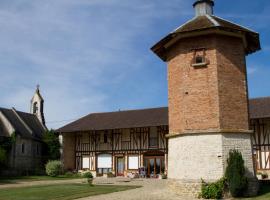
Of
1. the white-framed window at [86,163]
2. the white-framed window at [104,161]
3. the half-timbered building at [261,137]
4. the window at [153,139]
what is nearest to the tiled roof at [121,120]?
the window at [153,139]

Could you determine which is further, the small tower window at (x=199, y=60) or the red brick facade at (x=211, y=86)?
the small tower window at (x=199, y=60)

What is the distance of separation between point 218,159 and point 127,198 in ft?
12.2

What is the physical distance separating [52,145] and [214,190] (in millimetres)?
23843

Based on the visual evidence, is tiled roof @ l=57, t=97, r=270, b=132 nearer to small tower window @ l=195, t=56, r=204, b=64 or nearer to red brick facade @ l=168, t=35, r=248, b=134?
red brick facade @ l=168, t=35, r=248, b=134

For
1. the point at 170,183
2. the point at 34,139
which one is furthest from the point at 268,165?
the point at 34,139

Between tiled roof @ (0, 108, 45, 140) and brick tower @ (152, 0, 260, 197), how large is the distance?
71.5 ft

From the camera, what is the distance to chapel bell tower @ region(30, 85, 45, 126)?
39.9 meters

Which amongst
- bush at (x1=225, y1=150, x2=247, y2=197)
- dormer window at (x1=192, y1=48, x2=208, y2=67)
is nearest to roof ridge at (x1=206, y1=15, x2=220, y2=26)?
dormer window at (x1=192, y1=48, x2=208, y2=67)

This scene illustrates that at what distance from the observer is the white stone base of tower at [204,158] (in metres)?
13.7

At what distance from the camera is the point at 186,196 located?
13859mm

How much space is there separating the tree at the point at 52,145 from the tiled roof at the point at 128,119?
1356 millimetres

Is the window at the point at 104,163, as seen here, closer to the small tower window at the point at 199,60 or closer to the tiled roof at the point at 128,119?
the tiled roof at the point at 128,119

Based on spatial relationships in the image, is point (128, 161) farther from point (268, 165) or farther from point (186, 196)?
point (186, 196)

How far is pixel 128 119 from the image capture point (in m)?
32.8
